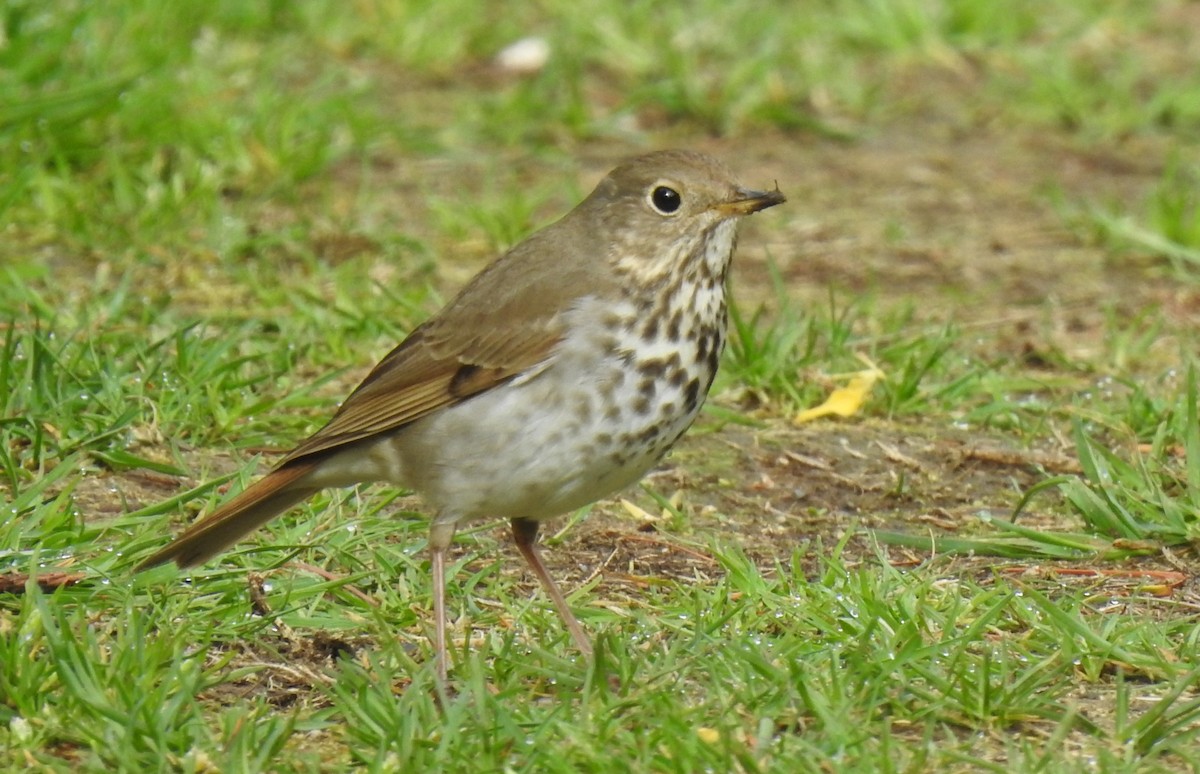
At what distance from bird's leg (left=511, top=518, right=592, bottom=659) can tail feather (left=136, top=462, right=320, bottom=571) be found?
1.74 feet

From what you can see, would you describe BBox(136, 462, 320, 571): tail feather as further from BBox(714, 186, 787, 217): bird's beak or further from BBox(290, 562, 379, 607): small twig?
BBox(714, 186, 787, 217): bird's beak

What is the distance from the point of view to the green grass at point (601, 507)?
381cm

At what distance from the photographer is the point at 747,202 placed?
4574mm

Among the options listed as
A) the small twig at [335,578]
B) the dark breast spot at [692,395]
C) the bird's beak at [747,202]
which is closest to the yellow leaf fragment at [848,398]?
the bird's beak at [747,202]

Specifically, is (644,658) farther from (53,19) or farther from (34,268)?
(53,19)

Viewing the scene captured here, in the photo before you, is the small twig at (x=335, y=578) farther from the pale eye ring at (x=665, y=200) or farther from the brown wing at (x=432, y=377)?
the pale eye ring at (x=665, y=200)

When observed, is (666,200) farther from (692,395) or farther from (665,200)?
(692,395)

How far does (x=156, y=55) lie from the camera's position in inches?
300

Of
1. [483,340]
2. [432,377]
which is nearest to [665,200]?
[483,340]

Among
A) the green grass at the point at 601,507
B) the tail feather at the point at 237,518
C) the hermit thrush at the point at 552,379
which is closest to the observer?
the green grass at the point at 601,507

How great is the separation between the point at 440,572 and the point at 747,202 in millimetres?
1146

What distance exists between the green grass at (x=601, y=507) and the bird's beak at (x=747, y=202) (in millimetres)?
844

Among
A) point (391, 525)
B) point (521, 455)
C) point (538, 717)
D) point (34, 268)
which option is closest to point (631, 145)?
point (34, 268)

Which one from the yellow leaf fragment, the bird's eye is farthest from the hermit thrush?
the yellow leaf fragment
